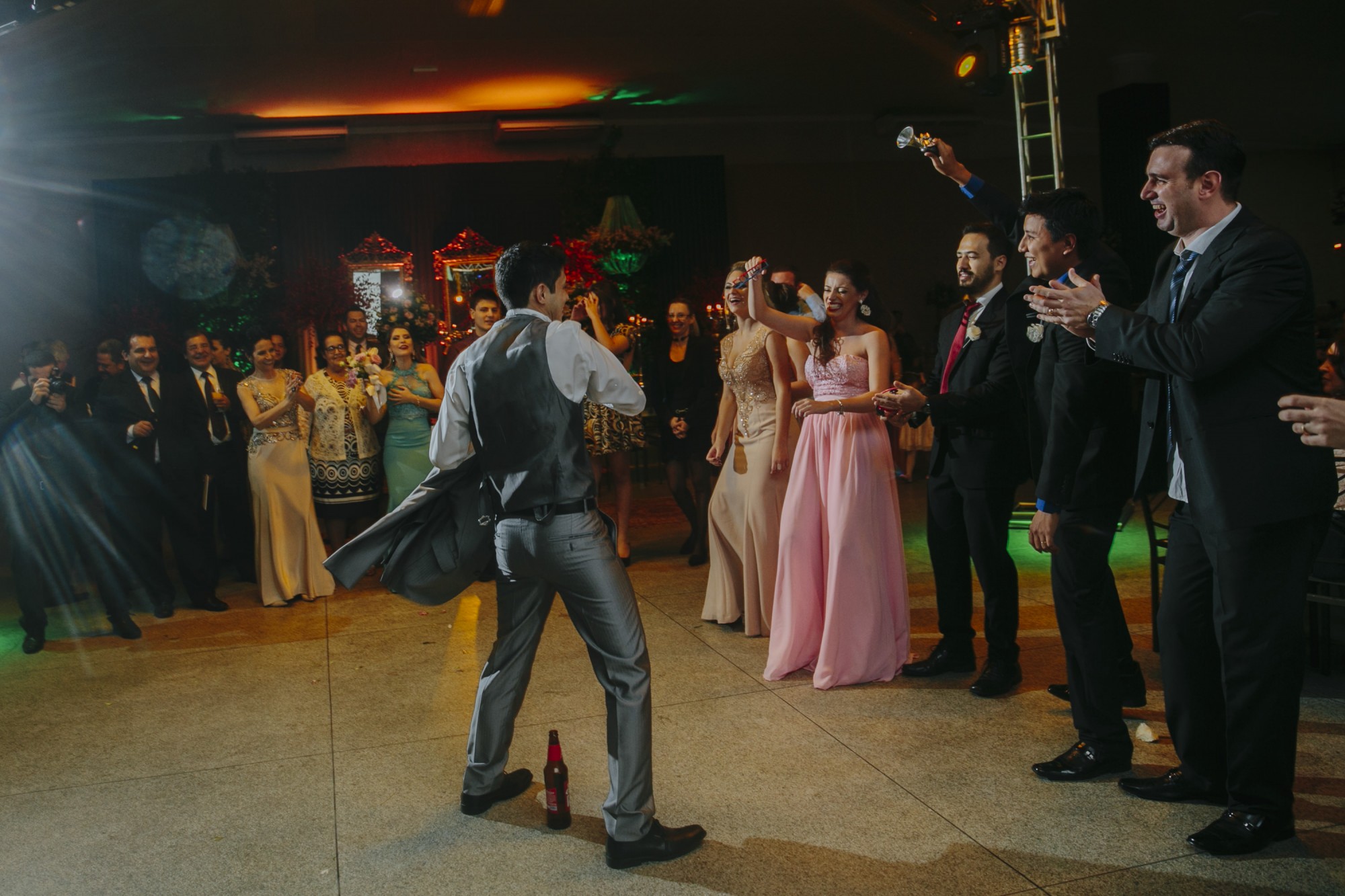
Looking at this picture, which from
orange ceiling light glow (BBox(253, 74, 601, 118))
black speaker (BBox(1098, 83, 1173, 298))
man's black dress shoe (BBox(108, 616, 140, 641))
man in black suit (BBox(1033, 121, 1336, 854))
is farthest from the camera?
orange ceiling light glow (BBox(253, 74, 601, 118))

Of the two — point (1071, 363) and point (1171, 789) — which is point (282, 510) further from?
→ point (1171, 789)

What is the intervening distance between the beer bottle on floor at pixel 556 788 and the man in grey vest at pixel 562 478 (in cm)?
21

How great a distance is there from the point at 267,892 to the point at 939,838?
1.85 meters

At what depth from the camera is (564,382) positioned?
9.32 feet

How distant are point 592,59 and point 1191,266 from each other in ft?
32.8

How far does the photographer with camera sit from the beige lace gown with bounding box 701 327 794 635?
3330 mm

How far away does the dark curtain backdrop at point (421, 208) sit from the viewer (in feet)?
42.5

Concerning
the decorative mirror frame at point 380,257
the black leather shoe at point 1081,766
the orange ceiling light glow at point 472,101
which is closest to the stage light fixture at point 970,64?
the black leather shoe at point 1081,766

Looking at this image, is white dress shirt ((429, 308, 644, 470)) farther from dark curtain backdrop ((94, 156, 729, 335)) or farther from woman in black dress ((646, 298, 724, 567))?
dark curtain backdrop ((94, 156, 729, 335))

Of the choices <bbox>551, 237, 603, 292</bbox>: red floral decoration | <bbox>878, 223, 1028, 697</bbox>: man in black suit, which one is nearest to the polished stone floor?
<bbox>878, 223, 1028, 697</bbox>: man in black suit

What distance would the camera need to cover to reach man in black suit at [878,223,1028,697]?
3.99 metres

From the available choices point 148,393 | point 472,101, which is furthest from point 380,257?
point 148,393

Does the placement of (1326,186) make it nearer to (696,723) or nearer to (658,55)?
(658,55)

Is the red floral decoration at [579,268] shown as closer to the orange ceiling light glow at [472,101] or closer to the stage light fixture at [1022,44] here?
the stage light fixture at [1022,44]
